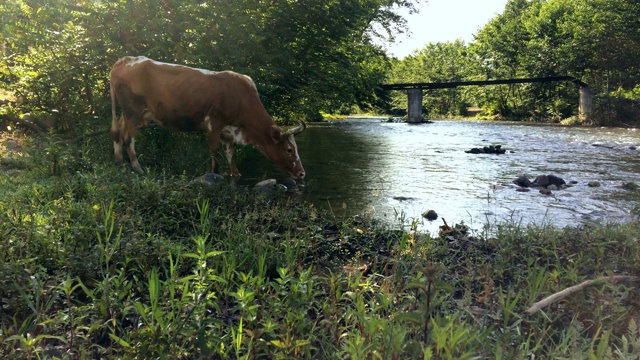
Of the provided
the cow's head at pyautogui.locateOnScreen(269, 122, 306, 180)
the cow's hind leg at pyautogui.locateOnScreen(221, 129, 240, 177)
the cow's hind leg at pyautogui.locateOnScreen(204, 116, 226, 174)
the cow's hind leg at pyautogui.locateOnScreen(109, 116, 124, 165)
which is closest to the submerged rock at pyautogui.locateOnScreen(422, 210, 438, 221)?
the cow's head at pyautogui.locateOnScreen(269, 122, 306, 180)

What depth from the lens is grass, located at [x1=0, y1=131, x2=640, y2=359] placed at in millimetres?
2646

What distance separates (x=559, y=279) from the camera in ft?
12.7

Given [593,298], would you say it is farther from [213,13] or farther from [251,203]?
[213,13]

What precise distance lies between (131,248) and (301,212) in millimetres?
3020

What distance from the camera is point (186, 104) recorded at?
8.84 metres

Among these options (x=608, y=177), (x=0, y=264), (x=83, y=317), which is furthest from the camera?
(x=608, y=177)

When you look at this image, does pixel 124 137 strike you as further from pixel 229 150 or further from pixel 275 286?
pixel 275 286

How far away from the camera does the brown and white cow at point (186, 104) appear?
29.0ft

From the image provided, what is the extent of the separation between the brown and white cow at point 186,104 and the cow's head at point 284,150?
21 millimetres

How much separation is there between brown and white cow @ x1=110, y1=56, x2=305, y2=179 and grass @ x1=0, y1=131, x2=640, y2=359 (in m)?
2.77

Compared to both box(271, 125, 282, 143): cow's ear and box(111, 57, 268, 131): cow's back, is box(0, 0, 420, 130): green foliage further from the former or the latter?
box(271, 125, 282, 143): cow's ear

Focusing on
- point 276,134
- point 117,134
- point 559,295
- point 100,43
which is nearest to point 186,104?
point 117,134

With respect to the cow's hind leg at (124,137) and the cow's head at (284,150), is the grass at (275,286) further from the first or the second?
the cow's head at (284,150)

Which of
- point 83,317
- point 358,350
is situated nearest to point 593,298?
point 358,350
